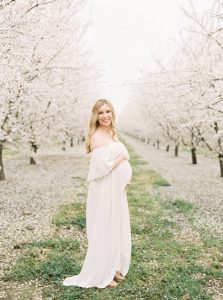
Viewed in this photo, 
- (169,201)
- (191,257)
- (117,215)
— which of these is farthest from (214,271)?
(169,201)

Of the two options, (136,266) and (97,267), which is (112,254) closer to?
(97,267)

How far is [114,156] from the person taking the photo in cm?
797

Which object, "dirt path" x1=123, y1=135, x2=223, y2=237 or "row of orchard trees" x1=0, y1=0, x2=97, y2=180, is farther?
"dirt path" x1=123, y1=135, x2=223, y2=237

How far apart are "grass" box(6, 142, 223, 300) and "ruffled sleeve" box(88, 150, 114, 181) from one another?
6.66 feet

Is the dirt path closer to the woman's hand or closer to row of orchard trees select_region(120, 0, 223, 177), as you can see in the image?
row of orchard trees select_region(120, 0, 223, 177)

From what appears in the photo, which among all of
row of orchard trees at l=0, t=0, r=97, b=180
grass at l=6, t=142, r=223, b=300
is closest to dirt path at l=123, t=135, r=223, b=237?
grass at l=6, t=142, r=223, b=300

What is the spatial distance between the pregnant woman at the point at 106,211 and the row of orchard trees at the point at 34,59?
551cm

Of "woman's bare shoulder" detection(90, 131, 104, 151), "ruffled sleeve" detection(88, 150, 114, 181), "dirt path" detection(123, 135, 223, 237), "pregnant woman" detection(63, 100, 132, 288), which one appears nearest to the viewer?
"ruffled sleeve" detection(88, 150, 114, 181)

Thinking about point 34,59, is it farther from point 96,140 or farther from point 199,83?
point 96,140

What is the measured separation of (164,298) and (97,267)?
4.28 ft

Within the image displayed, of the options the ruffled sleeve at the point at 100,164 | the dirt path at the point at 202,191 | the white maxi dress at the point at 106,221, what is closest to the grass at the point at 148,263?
the white maxi dress at the point at 106,221

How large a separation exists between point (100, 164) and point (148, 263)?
2828 mm

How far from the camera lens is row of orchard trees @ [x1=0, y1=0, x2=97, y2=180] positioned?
13.2 m

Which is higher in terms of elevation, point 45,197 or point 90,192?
point 90,192
